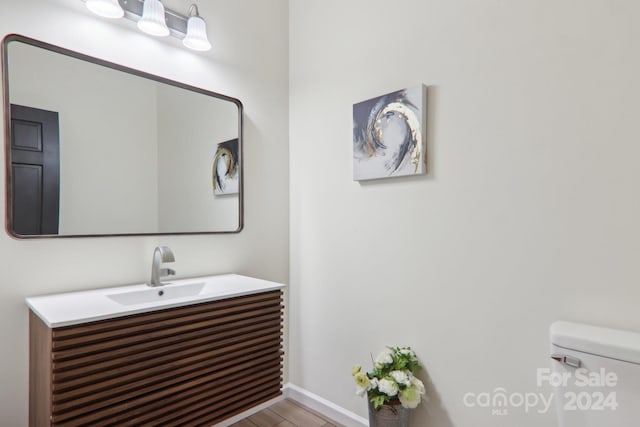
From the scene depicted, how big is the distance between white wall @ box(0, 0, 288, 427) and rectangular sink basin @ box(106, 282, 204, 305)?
5.4 inches

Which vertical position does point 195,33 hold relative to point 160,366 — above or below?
above

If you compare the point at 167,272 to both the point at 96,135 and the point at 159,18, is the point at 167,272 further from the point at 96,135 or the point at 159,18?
the point at 159,18

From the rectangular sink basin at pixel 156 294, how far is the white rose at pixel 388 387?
0.93 metres

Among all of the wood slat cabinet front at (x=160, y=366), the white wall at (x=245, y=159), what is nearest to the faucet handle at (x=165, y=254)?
the white wall at (x=245, y=159)

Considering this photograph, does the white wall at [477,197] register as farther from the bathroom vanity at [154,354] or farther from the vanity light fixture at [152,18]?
the vanity light fixture at [152,18]

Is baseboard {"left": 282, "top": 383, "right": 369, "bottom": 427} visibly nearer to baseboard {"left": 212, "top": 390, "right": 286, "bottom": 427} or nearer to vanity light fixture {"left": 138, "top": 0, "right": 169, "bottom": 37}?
baseboard {"left": 212, "top": 390, "right": 286, "bottom": 427}

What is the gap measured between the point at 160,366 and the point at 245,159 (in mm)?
1162

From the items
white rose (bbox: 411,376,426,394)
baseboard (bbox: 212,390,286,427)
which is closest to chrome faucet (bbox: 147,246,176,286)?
baseboard (bbox: 212,390,286,427)

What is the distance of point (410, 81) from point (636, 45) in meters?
0.78

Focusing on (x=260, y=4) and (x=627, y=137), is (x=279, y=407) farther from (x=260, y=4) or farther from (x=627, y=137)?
A: (x=260, y=4)

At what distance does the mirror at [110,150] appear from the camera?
4.33 ft

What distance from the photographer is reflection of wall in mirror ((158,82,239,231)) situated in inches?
67.5

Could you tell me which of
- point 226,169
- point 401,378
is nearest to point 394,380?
point 401,378

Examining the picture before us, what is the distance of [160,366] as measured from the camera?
1.28 m
